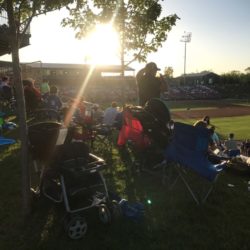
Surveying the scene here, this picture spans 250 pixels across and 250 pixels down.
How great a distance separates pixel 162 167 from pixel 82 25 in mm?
8364

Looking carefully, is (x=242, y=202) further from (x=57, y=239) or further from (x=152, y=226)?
Result: (x=57, y=239)

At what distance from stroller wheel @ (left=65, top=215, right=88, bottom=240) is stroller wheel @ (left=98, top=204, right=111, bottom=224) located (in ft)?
0.99

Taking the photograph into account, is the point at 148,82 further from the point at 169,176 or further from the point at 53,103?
the point at 53,103

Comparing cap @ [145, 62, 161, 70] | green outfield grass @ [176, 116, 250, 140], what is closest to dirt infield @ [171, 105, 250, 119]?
green outfield grass @ [176, 116, 250, 140]

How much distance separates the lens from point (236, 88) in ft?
207

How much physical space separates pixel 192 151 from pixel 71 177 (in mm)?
2158

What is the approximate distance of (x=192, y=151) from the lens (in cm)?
572

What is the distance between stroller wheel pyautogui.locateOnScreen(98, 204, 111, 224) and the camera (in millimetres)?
4648

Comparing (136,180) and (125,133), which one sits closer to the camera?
(136,180)

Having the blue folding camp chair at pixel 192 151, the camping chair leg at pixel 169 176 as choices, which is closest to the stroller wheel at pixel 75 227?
the blue folding camp chair at pixel 192 151

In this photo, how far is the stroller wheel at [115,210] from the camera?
4.77 meters

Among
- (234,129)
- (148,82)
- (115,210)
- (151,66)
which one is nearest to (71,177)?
(115,210)

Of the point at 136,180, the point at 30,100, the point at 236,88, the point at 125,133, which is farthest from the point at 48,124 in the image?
the point at 236,88

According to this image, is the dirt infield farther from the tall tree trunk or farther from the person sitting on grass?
the tall tree trunk
